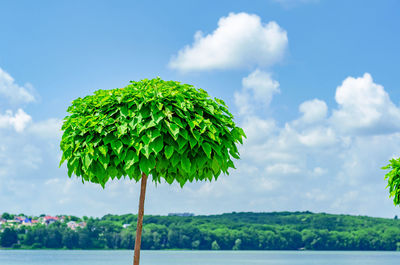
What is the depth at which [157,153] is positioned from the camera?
21.5ft

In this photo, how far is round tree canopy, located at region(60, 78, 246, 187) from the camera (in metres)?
6.70

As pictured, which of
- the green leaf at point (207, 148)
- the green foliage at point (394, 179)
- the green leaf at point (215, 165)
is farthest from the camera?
the green foliage at point (394, 179)

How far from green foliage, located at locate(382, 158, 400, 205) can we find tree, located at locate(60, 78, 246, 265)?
6400 millimetres

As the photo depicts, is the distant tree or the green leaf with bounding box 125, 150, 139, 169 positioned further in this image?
the distant tree

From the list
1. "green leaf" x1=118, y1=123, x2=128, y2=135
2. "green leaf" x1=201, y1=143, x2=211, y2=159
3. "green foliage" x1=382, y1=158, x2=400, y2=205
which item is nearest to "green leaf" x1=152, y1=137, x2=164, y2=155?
"green leaf" x1=118, y1=123, x2=128, y2=135

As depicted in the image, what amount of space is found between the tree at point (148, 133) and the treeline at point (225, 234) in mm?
81087

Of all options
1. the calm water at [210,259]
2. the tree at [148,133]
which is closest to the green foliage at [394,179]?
the tree at [148,133]

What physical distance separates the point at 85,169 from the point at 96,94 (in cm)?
116

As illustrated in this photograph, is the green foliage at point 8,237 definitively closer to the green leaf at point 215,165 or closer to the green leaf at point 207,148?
the green leaf at point 215,165

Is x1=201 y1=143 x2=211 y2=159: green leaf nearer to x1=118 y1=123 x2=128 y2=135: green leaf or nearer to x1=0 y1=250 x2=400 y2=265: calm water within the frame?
x1=118 y1=123 x2=128 y2=135: green leaf

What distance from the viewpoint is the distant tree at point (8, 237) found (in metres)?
96.9

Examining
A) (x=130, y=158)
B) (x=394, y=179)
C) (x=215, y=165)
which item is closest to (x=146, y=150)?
(x=130, y=158)

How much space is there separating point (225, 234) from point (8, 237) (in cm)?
3845

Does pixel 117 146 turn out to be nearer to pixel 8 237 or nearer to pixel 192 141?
pixel 192 141
